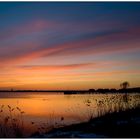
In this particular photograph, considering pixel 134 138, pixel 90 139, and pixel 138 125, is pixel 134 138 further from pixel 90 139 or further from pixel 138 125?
A: pixel 138 125

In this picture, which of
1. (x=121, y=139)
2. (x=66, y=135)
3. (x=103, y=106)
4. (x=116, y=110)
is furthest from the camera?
(x=103, y=106)

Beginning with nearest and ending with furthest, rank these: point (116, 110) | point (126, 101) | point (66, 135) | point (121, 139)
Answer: point (121, 139)
point (66, 135)
point (116, 110)
point (126, 101)

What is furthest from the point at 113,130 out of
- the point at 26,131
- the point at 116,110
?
the point at 26,131

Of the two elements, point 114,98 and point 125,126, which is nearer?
point 125,126

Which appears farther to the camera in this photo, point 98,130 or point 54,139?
point 98,130

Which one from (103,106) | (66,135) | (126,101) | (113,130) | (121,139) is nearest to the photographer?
(121,139)

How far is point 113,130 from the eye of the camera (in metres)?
8.59

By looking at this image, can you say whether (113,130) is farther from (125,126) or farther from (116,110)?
(116,110)

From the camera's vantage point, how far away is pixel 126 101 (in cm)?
1844

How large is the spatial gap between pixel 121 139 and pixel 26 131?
8.74m

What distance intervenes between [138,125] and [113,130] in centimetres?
98

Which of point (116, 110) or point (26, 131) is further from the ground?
point (116, 110)

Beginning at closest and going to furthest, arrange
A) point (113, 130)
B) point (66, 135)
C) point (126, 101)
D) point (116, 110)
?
point (66, 135), point (113, 130), point (116, 110), point (126, 101)

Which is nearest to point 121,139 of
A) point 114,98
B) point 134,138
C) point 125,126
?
point 134,138
